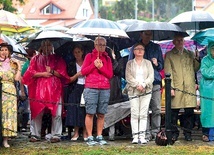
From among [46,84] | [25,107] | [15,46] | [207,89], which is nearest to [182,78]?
[207,89]

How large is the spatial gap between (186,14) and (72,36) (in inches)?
90.4

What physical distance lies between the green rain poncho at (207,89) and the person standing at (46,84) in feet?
8.09

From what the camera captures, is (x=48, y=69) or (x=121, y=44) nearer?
(x=48, y=69)

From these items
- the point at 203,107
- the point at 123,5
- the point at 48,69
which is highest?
the point at 123,5

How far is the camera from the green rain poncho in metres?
10.5

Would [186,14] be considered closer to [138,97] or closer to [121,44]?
[121,44]

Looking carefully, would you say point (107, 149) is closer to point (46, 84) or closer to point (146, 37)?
point (46, 84)

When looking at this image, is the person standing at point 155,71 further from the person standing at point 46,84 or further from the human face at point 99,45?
the person standing at point 46,84

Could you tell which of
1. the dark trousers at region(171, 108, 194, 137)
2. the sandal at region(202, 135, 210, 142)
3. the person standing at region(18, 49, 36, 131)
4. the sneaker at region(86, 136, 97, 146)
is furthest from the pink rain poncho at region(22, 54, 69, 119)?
the sandal at region(202, 135, 210, 142)

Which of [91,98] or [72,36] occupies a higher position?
[72,36]

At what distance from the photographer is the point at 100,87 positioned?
10.0 metres

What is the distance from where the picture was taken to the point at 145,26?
407 inches

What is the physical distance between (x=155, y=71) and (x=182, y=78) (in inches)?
21.1

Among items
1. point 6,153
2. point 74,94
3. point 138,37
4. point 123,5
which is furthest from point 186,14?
point 123,5
